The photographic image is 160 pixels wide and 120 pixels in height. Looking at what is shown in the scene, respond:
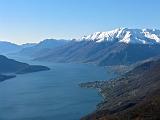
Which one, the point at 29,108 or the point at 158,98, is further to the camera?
the point at 29,108

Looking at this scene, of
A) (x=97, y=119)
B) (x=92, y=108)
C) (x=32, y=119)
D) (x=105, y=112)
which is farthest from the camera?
(x=92, y=108)

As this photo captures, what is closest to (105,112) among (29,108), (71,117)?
(71,117)

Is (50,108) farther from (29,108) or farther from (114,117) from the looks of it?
(114,117)

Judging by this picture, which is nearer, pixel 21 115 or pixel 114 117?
pixel 114 117

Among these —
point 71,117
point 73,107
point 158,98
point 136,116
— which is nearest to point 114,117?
point 136,116

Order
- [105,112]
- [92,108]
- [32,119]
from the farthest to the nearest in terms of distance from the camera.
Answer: [92,108] → [32,119] → [105,112]

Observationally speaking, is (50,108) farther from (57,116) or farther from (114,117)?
(114,117)

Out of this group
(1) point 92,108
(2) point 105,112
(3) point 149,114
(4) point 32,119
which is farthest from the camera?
(1) point 92,108

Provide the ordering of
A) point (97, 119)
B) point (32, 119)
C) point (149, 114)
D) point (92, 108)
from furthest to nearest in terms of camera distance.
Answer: point (92, 108)
point (32, 119)
point (97, 119)
point (149, 114)

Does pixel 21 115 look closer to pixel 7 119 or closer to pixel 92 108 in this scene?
pixel 7 119
